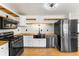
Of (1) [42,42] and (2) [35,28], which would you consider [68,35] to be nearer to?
(1) [42,42]

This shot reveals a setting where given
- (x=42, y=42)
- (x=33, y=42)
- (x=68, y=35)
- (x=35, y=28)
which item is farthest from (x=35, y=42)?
(x=68, y=35)

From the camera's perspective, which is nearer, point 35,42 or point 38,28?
point 35,42

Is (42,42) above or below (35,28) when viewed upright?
below

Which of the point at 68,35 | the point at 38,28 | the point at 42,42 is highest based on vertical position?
the point at 38,28

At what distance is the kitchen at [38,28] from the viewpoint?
3766 mm

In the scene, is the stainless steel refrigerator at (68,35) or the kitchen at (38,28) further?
the stainless steel refrigerator at (68,35)

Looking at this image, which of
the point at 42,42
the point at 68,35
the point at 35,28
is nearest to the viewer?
the point at 68,35

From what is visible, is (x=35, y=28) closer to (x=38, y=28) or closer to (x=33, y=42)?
(x=38, y=28)

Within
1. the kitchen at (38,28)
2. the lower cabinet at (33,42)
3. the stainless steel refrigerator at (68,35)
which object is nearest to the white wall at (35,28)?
the kitchen at (38,28)

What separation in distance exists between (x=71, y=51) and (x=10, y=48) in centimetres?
297

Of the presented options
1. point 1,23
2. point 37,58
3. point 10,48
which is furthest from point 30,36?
point 37,58

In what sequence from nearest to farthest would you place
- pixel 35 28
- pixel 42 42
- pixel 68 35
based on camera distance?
pixel 68 35 → pixel 42 42 → pixel 35 28

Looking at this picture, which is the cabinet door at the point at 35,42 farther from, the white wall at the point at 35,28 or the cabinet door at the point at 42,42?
the white wall at the point at 35,28

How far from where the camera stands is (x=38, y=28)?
7.07 m
